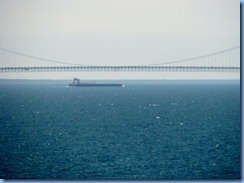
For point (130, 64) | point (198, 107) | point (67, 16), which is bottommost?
point (198, 107)

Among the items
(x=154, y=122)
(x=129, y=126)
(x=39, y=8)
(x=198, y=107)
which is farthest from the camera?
(x=198, y=107)

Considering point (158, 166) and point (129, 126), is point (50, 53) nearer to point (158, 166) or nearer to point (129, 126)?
point (129, 126)

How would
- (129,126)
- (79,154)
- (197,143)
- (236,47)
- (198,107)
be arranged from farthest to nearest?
(198,107) → (129,126) → (197,143) → (79,154) → (236,47)

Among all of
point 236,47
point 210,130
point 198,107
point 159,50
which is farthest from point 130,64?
point 198,107

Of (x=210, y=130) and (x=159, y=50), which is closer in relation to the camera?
(x=159, y=50)

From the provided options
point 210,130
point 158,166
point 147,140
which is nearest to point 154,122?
point 210,130

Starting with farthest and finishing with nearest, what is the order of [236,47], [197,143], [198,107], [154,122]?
1. [198,107]
2. [154,122]
3. [197,143]
4. [236,47]

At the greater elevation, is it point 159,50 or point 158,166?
point 159,50

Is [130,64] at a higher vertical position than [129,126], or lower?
higher

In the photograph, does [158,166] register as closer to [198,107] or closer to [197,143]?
[197,143]
